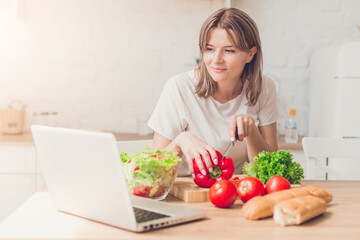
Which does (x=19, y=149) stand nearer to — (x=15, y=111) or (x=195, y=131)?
(x=15, y=111)

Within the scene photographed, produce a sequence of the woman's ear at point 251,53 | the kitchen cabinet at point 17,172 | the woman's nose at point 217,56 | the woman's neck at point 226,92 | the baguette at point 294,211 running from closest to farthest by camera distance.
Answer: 1. the baguette at point 294,211
2. the woman's nose at point 217,56
3. the woman's ear at point 251,53
4. the woman's neck at point 226,92
5. the kitchen cabinet at point 17,172

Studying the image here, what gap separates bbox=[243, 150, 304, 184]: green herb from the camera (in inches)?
57.1

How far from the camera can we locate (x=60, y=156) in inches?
42.3

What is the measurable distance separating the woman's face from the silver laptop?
2.55 ft

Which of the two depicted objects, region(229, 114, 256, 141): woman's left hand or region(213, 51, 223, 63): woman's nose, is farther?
region(213, 51, 223, 63): woman's nose

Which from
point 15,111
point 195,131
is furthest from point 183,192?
point 15,111

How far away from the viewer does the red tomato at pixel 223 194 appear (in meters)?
1.21

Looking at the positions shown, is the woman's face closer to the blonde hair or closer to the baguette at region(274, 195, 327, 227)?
the blonde hair

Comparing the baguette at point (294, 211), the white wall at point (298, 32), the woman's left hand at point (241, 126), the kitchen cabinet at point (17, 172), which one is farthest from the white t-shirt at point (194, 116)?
the white wall at point (298, 32)

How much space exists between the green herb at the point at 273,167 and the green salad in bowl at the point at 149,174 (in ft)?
1.04

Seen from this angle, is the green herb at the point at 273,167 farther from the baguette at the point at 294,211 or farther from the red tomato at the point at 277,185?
the baguette at the point at 294,211

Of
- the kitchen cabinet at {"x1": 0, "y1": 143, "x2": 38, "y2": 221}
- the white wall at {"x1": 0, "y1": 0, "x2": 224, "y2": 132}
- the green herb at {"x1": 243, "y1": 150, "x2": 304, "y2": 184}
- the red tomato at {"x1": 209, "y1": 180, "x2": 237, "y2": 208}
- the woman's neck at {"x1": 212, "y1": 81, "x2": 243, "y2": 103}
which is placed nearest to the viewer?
the red tomato at {"x1": 209, "y1": 180, "x2": 237, "y2": 208}

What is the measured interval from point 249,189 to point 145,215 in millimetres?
334

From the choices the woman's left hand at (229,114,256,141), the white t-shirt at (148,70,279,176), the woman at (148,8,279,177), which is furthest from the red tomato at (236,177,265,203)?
the white t-shirt at (148,70,279,176)
